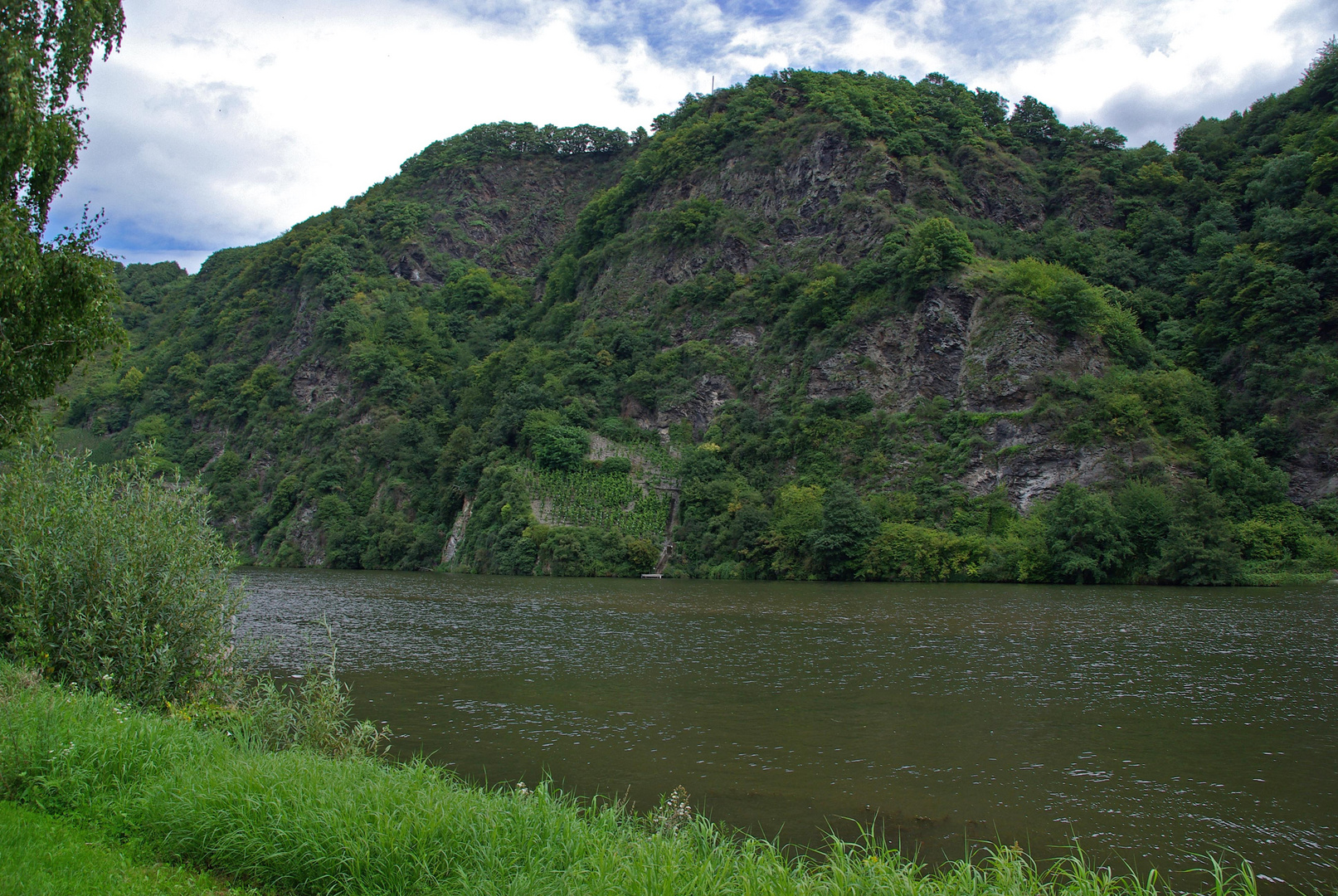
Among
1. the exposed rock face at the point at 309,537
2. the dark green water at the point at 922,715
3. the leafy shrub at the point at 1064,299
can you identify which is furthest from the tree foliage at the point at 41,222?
the exposed rock face at the point at 309,537

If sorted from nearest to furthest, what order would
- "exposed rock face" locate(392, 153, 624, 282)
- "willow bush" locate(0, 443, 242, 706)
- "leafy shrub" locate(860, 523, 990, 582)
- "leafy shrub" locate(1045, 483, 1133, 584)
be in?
1. "willow bush" locate(0, 443, 242, 706)
2. "leafy shrub" locate(1045, 483, 1133, 584)
3. "leafy shrub" locate(860, 523, 990, 582)
4. "exposed rock face" locate(392, 153, 624, 282)

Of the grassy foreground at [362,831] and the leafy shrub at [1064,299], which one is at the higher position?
the leafy shrub at [1064,299]

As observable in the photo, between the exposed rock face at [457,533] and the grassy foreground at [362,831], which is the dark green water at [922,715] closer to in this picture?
the grassy foreground at [362,831]

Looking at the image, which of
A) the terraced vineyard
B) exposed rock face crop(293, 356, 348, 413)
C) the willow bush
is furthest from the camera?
exposed rock face crop(293, 356, 348, 413)

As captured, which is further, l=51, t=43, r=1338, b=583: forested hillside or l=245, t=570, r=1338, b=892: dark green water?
l=51, t=43, r=1338, b=583: forested hillside

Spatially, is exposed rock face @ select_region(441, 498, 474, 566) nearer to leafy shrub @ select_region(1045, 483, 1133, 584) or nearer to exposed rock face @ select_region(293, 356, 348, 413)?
exposed rock face @ select_region(293, 356, 348, 413)

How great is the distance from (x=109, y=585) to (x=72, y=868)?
7.68 metres

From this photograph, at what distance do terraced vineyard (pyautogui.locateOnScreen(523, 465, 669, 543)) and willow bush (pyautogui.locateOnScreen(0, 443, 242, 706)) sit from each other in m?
52.3

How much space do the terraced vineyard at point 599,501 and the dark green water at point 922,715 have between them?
32.9m

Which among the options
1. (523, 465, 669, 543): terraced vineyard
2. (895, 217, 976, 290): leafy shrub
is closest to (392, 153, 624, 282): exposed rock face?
(523, 465, 669, 543): terraced vineyard

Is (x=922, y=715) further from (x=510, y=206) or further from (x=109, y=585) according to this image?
(x=510, y=206)

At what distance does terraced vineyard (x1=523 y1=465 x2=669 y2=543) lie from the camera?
2657 inches

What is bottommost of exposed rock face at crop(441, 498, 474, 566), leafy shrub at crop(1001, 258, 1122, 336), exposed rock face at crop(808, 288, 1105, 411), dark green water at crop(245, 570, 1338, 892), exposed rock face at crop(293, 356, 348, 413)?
exposed rock face at crop(441, 498, 474, 566)

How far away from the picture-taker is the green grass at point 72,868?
603 centimetres
